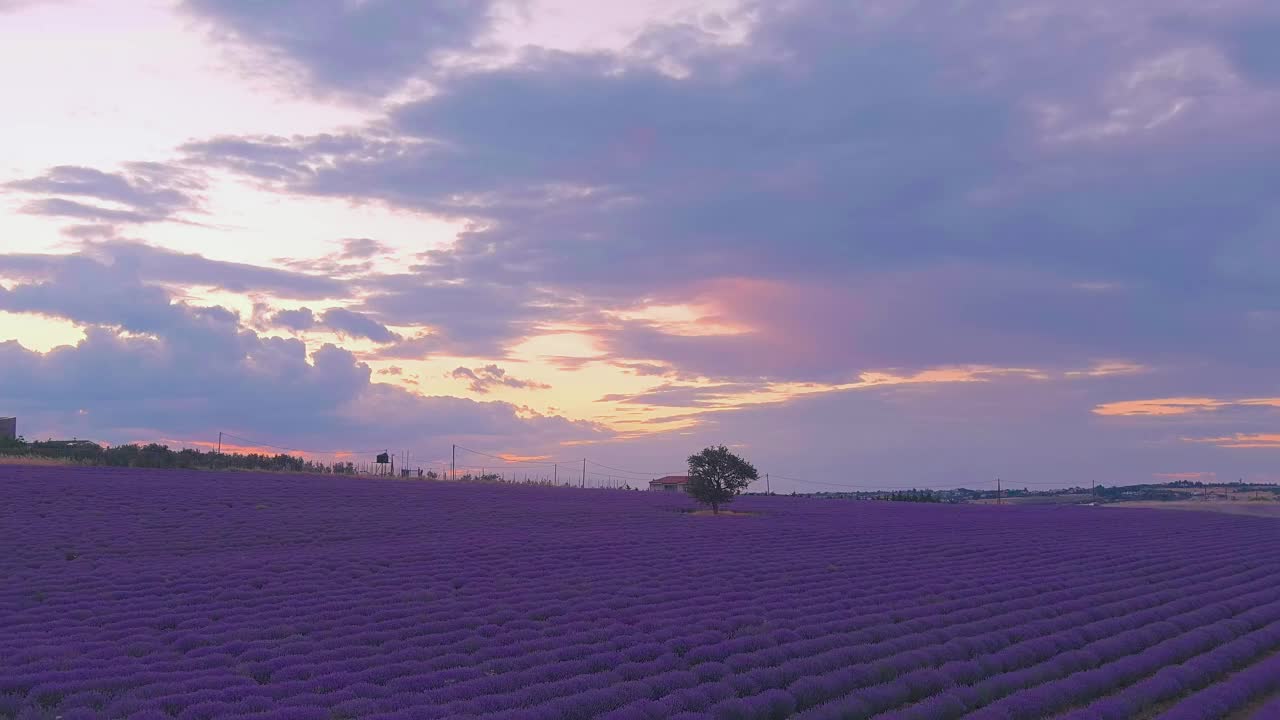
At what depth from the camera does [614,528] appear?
116 ft

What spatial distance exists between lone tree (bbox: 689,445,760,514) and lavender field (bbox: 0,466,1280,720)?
14.3 m

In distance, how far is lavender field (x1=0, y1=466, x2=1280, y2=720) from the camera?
33.5 ft

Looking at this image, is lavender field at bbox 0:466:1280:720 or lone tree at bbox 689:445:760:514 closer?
lavender field at bbox 0:466:1280:720

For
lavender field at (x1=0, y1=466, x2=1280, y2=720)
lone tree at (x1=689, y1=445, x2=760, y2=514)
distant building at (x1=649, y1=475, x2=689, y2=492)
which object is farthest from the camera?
distant building at (x1=649, y1=475, x2=689, y2=492)

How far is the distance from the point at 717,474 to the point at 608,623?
107 ft

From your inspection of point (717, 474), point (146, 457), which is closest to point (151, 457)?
point (146, 457)

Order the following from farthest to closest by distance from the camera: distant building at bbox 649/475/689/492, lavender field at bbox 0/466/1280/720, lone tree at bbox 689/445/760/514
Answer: distant building at bbox 649/475/689/492
lone tree at bbox 689/445/760/514
lavender field at bbox 0/466/1280/720

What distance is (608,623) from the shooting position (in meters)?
14.8

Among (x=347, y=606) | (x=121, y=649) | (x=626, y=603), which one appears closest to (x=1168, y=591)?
(x=626, y=603)

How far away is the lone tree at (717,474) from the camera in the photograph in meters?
47.1

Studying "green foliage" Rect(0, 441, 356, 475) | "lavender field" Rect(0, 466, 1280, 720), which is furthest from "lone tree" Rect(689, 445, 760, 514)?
"green foliage" Rect(0, 441, 356, 475)

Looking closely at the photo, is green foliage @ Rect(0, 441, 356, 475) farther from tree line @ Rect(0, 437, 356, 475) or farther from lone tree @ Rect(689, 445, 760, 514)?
lone tree @ Rect(689, 445, 760, 514)

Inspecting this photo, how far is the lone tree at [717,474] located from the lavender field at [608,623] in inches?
561

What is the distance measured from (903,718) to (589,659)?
4077mm
